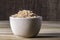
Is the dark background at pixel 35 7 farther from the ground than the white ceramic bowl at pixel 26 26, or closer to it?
closer to it

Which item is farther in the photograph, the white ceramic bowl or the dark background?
the dark background

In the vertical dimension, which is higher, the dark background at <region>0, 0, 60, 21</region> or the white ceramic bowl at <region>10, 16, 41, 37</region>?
the white ceramic bowl at <region>10, 16, 41, 37</region>

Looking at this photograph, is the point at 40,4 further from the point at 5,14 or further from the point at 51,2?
the point at 5,14

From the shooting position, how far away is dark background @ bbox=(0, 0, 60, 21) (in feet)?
5.97

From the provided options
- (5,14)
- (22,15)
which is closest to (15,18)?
(22,15)

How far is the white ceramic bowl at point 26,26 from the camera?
0.78 metres

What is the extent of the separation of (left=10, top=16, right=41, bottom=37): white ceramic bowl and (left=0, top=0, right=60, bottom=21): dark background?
1.02 m

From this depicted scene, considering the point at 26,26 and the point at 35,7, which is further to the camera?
the point at 35,7

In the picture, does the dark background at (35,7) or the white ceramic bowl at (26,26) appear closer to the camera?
the white ceramic bowl at (26,26)

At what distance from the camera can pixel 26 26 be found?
0.79 metres

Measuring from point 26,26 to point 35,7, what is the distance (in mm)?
1059

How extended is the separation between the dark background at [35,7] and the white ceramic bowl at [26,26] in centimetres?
102

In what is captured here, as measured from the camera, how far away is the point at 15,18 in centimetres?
79

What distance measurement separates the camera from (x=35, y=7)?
6.01 ft
